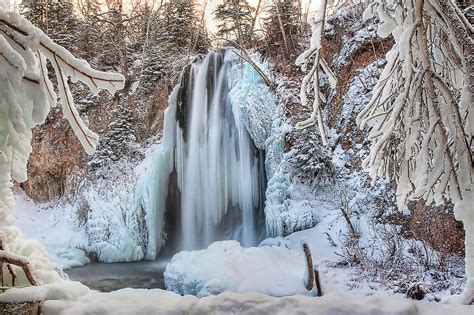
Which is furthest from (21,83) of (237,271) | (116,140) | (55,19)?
(55,19)

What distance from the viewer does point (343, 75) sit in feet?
36.8

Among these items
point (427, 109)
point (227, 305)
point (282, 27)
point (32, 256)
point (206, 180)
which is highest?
point (282, 27)

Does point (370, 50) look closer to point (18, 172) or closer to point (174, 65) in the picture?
point (174, 65)

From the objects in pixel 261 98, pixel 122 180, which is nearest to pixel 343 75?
pixel 261 98

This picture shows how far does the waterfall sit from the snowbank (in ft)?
29.3

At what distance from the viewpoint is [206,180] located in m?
12.0

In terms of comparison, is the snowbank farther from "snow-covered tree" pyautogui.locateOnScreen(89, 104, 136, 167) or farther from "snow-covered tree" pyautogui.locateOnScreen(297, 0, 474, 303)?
"snow-covered tree" pyautogui.locateOnScreen(89, 104, 136, 167)

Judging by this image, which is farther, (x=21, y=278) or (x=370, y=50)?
(x=370, y=50)

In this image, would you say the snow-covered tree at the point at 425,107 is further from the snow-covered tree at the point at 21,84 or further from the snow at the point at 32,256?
the snow at the point at 32,256

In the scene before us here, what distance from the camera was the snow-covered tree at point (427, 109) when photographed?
267cm

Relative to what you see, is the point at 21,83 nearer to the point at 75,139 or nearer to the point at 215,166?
the point at 215,166

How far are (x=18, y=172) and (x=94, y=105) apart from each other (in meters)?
13.3

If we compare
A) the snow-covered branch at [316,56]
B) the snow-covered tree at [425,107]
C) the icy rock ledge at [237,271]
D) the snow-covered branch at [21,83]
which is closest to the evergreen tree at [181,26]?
the icy rock ledge at [237,271]

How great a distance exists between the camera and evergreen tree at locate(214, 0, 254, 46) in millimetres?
15406
